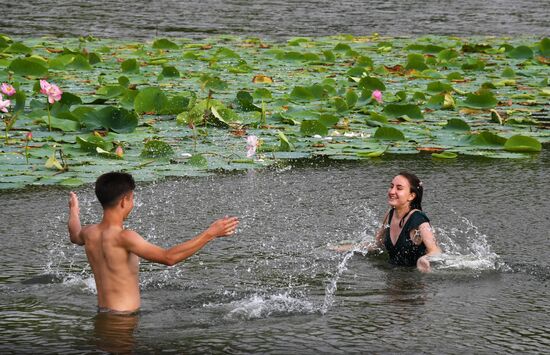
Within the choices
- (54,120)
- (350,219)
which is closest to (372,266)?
(350,219)

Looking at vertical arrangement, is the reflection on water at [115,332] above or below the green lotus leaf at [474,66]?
below

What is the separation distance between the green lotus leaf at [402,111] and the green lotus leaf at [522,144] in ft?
4.03

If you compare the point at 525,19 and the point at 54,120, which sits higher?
the point at 525,19

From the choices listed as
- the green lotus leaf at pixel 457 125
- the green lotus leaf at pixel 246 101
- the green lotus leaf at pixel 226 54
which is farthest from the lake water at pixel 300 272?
the green lotus leaf at pixel 226 54

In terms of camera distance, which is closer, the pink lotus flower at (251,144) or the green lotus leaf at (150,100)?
the pink lotus flower at (251,144)

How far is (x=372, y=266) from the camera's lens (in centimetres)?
654

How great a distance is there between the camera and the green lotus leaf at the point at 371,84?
38.2ft

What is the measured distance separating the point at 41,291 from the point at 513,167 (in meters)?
4.44

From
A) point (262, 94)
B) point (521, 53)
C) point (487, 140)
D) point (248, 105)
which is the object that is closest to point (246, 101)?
point (248, 105)

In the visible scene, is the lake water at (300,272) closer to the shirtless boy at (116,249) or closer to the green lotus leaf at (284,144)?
the shirtless boy at (116,249)

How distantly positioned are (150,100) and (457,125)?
9.10 ft

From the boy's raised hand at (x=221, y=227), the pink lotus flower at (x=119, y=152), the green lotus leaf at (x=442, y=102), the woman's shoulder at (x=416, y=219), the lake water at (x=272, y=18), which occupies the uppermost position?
the lake water at (x=272, y=18)

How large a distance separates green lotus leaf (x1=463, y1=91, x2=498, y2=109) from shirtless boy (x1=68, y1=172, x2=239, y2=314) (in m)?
6.28

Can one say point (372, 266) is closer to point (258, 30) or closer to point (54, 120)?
point (54, 120)
